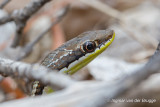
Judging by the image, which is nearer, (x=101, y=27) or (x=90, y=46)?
(x=90, y=46)

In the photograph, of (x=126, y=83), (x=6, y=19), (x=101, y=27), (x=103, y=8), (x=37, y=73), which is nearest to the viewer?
(x=126, y=83)

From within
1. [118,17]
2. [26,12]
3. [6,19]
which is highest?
[118,17]

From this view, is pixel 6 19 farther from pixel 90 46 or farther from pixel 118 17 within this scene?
pixel 118 17

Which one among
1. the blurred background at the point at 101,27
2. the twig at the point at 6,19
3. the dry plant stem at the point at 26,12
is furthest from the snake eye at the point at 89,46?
the blurred background at the point at 101,27

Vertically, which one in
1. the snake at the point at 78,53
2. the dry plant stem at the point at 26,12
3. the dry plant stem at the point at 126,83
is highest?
the dry plant stem at the point at 26,12

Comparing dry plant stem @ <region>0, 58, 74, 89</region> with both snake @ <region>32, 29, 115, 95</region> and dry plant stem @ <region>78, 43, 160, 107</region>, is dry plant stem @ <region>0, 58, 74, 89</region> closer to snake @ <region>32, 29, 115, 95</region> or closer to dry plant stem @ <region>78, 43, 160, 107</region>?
dry plant stem @ <region>78, 43, 160, 107</region>

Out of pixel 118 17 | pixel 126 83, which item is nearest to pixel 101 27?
pixel 118 17

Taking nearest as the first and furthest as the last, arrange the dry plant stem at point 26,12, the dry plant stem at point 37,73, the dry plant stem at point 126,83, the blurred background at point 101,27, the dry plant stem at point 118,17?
the dry plant stem at point 126,83 → the dry plant stem at point 37,73 → the dry plant stem at point 26,12 → the blurred background at point 101,27 → the dry plant stem at point 118,17

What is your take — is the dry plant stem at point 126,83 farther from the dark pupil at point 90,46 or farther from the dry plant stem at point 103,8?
the dry plant stem at point 103,8
